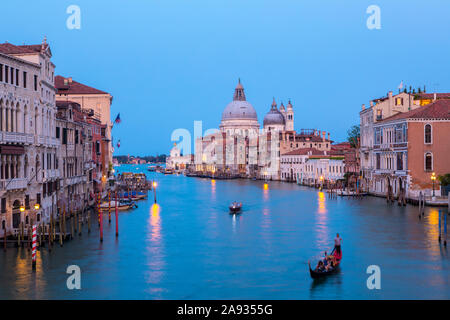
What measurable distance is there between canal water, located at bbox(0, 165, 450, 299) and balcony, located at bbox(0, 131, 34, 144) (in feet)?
13.3

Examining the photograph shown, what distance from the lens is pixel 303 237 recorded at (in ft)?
98.5

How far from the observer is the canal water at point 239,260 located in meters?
18.8

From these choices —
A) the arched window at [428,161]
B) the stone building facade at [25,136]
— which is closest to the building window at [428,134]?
the arched window at [428,161]

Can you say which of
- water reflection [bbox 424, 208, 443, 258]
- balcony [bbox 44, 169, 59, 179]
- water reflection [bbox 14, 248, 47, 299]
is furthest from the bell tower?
water reflection [bbox 14, 248, 47, 299]

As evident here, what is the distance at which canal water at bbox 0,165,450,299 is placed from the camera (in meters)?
18.8

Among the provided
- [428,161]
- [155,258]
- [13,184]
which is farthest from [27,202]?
[428,161]

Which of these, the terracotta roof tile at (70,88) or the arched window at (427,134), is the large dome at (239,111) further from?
the arched window at (427,134)

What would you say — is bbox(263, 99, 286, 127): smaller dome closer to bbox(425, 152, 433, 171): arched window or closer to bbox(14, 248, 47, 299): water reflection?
bbox(425, 152, 433, 171): arched window

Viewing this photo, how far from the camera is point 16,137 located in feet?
79.7

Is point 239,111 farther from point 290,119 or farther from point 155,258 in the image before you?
point 155,258

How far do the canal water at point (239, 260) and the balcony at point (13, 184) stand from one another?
2.36 m

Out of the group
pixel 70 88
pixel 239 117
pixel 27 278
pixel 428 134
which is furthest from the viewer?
pixel 239 117

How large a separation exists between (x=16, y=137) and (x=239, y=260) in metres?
9.53
